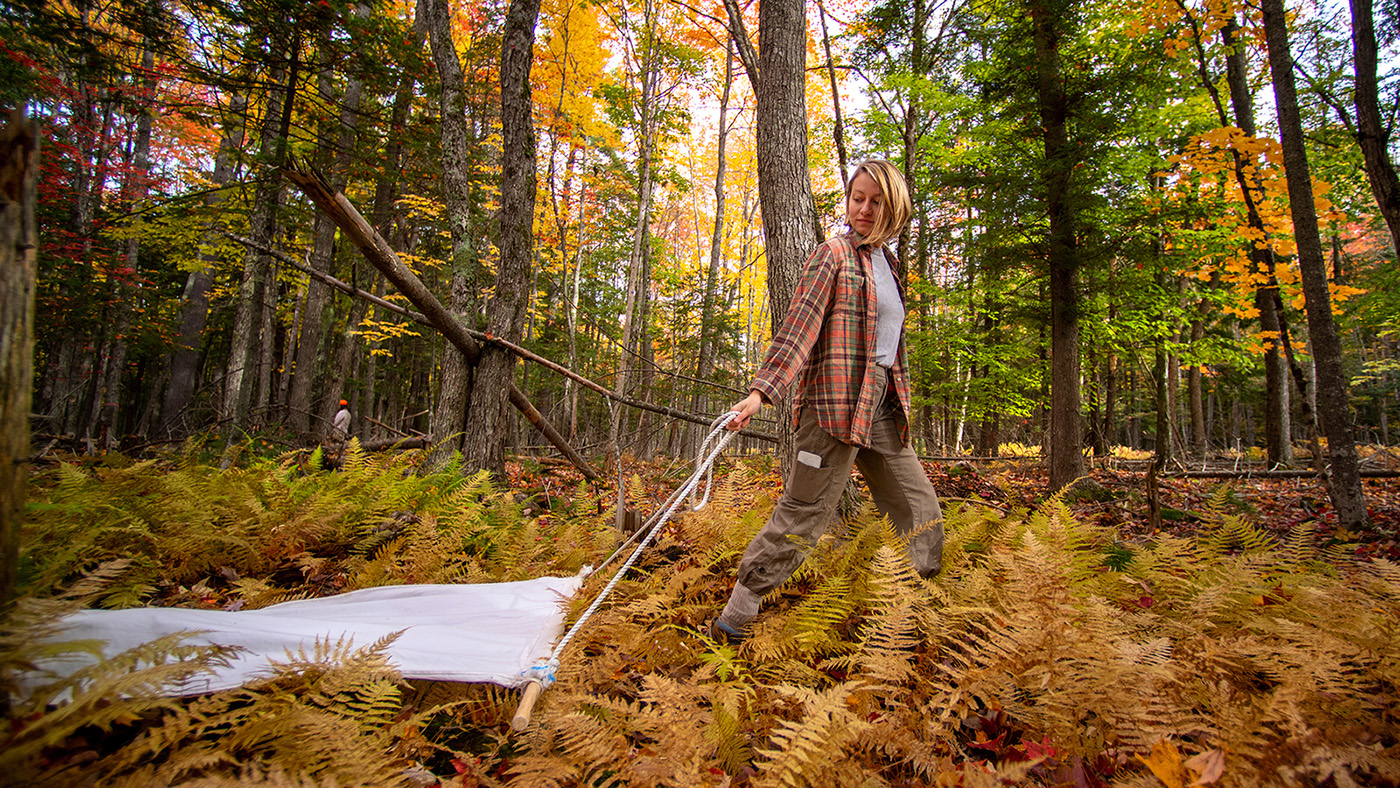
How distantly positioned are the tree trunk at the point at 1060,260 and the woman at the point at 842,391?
19.2 feet

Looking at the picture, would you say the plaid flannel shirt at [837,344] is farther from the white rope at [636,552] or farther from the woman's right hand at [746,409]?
the white rope at [636,552]

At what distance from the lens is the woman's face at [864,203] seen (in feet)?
8.83

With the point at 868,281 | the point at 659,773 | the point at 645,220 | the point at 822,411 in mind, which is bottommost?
the point at 659,773

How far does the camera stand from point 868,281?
2709 millimetres

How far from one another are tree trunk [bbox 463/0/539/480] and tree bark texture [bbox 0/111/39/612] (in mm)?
4027

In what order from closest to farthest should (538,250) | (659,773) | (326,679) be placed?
(659,773)
(326,679)
(538,250)

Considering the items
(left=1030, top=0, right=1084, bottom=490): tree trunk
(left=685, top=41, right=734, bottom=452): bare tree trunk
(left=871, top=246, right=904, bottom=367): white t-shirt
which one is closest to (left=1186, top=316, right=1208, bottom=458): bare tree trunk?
(left=1030, top=0, right=1084, bottom=490): tree trunk

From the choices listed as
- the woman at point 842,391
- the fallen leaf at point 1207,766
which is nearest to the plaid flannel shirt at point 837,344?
the woman at point 842,391

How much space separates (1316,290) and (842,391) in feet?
17.1

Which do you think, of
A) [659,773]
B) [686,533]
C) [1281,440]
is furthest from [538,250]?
[1281,440]

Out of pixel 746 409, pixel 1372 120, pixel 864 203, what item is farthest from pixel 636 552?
pixel 1372 120

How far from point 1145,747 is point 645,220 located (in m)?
12.7

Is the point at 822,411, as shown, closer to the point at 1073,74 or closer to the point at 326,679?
the point at 326,679

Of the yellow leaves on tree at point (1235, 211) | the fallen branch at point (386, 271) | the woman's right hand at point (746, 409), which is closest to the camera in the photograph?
the woman's right hand at point (746, 409)
